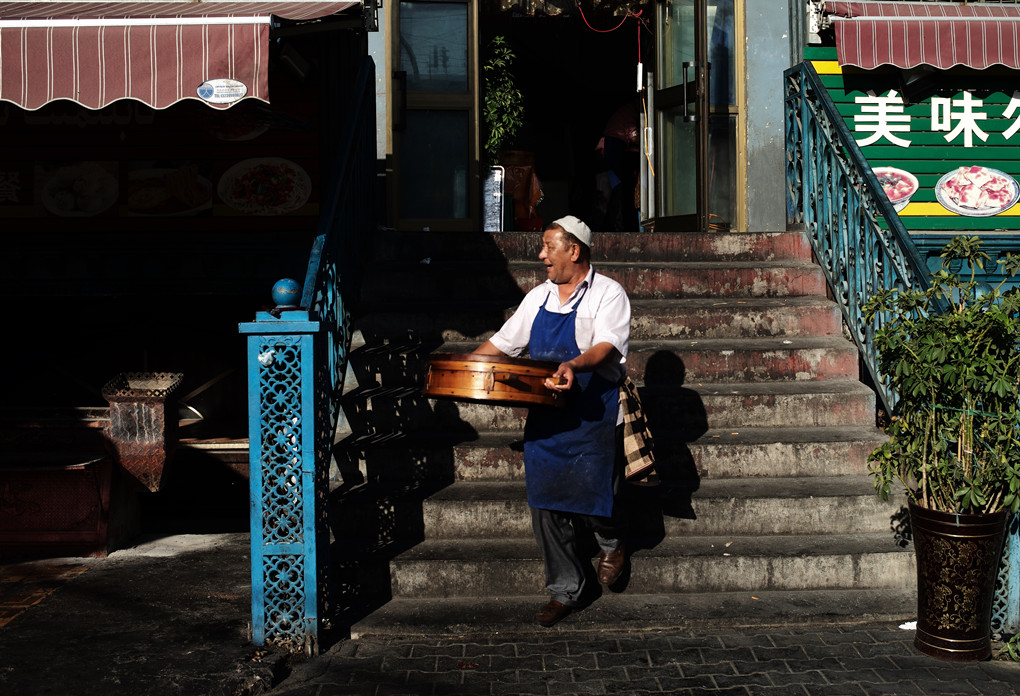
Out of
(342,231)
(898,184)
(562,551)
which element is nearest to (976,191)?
(898,184)

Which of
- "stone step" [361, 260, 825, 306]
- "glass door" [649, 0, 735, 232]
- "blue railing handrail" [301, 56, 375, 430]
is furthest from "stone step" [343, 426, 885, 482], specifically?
"glass door" [649, 0, 735, 232]

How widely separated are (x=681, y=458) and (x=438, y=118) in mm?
5142

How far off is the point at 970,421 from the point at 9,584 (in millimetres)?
5287

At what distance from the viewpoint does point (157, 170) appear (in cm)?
804

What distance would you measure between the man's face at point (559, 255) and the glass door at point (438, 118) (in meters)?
4.77

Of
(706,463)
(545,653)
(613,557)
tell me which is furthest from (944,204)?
(545,653)

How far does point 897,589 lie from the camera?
5.13 meters

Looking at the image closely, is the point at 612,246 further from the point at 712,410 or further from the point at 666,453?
the point at 666,453

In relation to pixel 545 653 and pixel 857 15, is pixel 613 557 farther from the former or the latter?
pixel 857 15

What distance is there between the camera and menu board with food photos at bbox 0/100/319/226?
796cm

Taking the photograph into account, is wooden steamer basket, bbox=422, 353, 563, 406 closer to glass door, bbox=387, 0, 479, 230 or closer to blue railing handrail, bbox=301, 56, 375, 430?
blue railing handrail, bbox=301, 56, 375, 430

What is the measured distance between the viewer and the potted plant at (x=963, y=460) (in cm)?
436

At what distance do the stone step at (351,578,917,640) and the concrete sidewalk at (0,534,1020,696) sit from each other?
48 millimetres

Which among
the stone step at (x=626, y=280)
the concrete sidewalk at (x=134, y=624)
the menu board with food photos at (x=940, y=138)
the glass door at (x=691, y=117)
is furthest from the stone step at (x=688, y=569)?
the menu board with food photos at (x=940, y=138)
